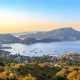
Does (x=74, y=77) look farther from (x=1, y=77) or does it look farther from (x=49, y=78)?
(x=1, y=77)

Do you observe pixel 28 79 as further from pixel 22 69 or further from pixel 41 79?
pixel 22 69

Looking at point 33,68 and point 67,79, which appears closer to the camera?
point 67,79

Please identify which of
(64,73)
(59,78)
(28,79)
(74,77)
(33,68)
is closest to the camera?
(28,79)

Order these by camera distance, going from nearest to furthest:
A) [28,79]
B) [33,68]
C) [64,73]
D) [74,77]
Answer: [28,79]
[74,77]
[64,73]
[33,68]

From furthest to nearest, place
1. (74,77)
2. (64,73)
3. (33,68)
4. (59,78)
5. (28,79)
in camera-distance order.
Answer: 1. (33,68)
2. (64,73)
3. (59,78)
4. (74,77)
5. (28,79)

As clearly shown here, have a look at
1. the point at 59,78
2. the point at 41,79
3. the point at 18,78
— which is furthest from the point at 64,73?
the point at 18,78

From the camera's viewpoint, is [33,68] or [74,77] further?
[33,68]

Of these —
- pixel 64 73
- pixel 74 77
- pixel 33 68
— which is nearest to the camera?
pixel 74 77

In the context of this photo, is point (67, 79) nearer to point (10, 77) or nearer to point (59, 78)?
point (59, 78)

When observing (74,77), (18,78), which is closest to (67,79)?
(74,77)
